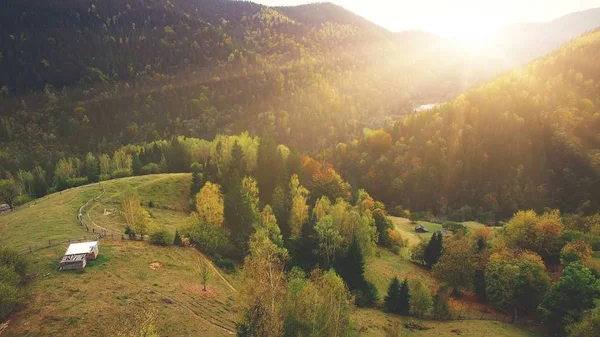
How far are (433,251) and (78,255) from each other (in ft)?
262

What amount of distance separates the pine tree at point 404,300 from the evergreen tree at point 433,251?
29287mm

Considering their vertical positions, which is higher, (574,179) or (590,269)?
(590,269)

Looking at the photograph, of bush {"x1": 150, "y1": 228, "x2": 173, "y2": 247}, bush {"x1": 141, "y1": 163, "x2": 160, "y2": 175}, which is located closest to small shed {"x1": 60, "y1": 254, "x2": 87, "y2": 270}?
bush {"x1": 150, "y1": 228, "x2": 173, "y2": 247}

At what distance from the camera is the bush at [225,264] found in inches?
2542

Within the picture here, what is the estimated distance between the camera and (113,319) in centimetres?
3869

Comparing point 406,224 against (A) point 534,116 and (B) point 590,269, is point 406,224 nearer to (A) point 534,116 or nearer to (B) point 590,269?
(B) point 590,269

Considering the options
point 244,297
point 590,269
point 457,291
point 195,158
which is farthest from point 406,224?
point 244,297

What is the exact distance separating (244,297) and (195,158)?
11393 cm

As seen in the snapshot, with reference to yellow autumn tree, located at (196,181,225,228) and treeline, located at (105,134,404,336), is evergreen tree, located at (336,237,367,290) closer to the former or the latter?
treeline, located at (105,134,404,336)

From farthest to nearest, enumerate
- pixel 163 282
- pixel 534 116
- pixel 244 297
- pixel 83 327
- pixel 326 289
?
pixel 534 116
pixel 163 282
pixel 326 289
pixel 83 327
pixel 244 297

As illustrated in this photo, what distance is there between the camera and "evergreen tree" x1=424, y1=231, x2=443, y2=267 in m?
93.3

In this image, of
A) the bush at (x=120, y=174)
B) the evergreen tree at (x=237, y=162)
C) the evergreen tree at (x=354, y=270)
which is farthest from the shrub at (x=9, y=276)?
the bush at (x=120, y=174)

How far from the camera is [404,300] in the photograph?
6756cm

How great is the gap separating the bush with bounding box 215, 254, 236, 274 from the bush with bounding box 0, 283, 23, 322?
30565mm
